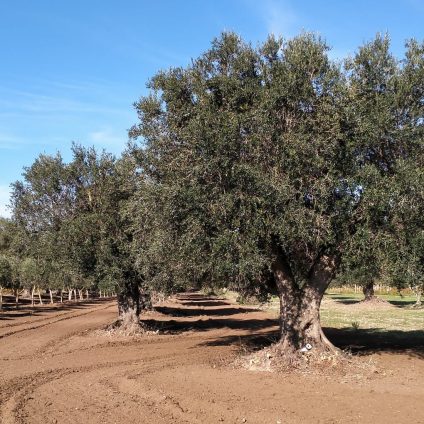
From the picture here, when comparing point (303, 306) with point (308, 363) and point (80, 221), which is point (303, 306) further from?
point (80, 221)

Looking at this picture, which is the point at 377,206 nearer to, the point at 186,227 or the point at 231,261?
the point at 231,261

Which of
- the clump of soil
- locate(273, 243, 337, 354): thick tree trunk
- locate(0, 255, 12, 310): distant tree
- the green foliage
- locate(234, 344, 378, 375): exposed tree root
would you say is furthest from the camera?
locate(0, 255, 12, 310): distant tree

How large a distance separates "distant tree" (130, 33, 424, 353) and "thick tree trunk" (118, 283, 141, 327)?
11593 millimetres

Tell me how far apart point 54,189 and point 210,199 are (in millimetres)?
15019

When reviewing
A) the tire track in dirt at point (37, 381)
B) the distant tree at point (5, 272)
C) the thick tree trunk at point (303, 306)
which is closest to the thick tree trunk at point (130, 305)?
the tire track in dirt at point (37, 381)

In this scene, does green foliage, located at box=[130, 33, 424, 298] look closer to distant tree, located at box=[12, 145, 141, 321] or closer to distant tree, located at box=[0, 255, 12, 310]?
distant tree, located at box=[12, 145, 141, 321]

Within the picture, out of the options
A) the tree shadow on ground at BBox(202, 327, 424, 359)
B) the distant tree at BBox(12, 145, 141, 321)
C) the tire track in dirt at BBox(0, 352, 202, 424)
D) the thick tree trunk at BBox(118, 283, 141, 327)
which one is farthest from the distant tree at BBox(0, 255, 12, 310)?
the tire track in dirt at BBox(0, 352, 202, 424)

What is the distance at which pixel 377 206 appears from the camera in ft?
45.1

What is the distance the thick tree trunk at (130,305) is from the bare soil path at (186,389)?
5.13 meters

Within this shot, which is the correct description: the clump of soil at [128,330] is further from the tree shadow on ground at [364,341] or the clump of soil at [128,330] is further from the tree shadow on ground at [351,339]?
the tree shadow on ground at [364,341]

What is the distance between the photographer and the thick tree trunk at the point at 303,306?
1655 centimetres

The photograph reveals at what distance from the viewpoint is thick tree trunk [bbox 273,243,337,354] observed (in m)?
16.5

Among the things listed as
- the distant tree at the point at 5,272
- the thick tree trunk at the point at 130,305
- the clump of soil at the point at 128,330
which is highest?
the distant tree at the point at 5,272

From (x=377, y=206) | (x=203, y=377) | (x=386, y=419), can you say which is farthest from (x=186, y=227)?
(x=386, y=419)
